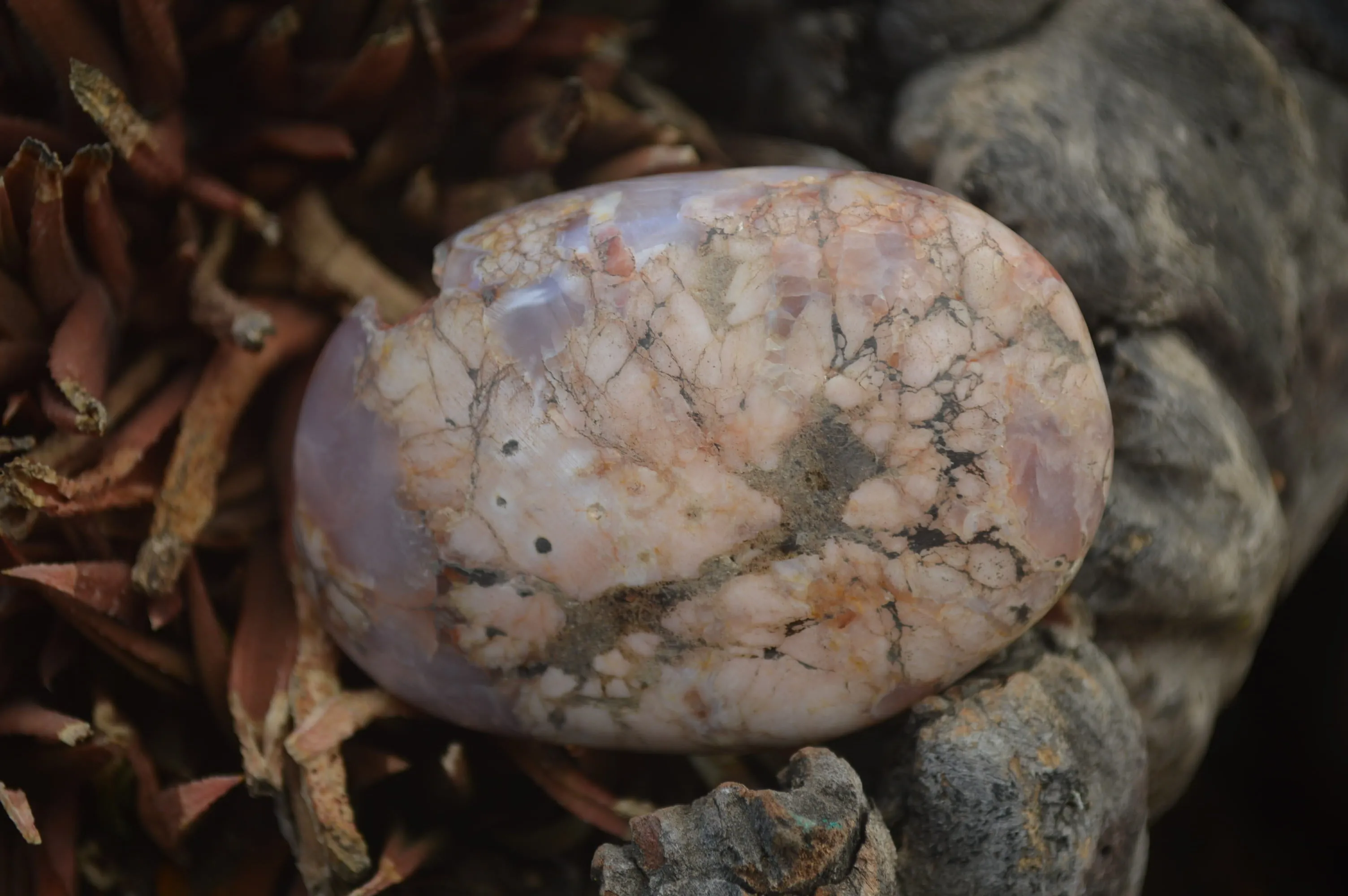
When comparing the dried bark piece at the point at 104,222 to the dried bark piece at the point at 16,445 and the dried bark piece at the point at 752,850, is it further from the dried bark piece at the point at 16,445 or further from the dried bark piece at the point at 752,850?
the dried bark piece at the point at 752,850

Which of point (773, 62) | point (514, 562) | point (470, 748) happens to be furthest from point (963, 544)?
point (773, 62)

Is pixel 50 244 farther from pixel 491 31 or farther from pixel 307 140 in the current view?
pixel 491 31

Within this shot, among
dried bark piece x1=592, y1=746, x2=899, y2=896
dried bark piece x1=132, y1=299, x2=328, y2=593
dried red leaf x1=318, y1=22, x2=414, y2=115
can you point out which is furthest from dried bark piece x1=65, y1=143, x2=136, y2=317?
dried bark piece x1=592, y1=746, x2=899, y2=896

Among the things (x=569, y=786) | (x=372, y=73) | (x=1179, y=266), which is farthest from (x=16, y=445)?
(x=1179, y=266)

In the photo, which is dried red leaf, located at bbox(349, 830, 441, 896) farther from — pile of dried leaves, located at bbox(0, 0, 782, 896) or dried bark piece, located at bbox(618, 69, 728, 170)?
dried bark piece, located at bbox(618, 69, 728, 170)

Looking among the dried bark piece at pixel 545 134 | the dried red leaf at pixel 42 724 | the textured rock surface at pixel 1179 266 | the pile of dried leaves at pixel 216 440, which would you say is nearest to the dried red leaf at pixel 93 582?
the pile of dried leaves at pixel 216 440

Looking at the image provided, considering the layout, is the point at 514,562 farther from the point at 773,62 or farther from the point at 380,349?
the point at 773,62

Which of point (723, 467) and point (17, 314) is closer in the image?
point (723, 467)
